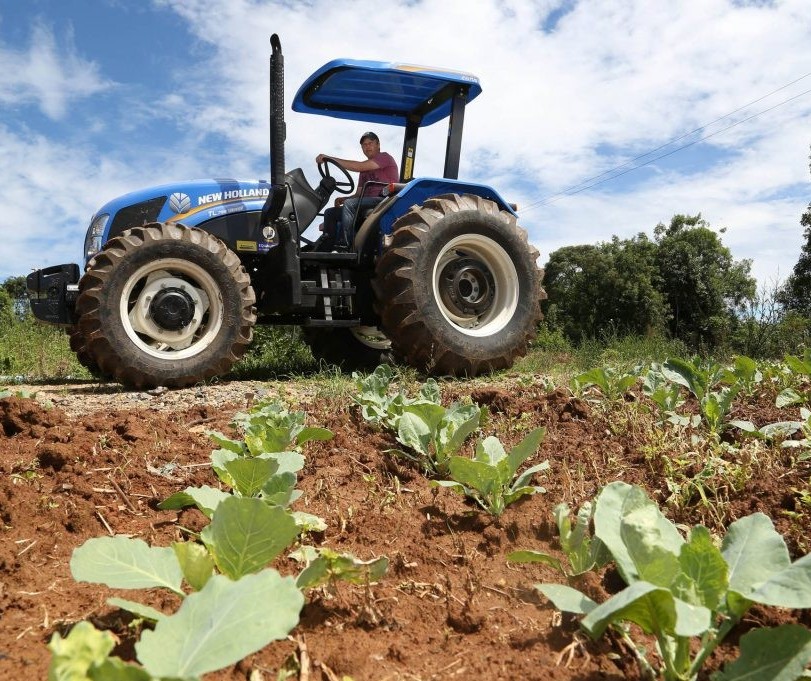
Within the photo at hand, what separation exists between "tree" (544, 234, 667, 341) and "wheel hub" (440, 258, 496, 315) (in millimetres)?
22253

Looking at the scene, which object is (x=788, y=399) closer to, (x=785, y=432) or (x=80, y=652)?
(x=785, y=432)

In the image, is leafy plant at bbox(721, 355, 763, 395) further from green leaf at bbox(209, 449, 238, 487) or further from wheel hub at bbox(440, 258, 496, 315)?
wheel hub at bbox(440, 258, 496, 315)

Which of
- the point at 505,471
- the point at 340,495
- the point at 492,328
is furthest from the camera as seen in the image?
the point at 492,328

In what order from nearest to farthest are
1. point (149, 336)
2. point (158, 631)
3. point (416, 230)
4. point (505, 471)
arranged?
point (158, 631) < point (505, 471) < point (149, 336) < point (416, 230)

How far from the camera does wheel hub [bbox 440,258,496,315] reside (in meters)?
5.37

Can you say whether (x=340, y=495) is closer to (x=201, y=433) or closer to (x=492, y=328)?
(x=201, y=433)

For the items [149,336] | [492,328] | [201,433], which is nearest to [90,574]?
[201,433]

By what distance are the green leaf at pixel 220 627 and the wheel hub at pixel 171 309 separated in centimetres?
409

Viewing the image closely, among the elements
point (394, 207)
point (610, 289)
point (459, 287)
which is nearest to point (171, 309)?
point (394, 207)

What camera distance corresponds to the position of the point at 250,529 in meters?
1.03

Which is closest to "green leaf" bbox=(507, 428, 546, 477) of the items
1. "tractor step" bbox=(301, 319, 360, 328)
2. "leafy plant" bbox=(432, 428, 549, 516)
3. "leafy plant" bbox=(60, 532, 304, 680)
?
"leafy plant" bbox=(432, 428, 549, 516)

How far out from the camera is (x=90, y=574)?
0.97 metres

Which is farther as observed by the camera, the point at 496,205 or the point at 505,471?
the point at 496,205

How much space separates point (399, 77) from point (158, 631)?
5404mm
